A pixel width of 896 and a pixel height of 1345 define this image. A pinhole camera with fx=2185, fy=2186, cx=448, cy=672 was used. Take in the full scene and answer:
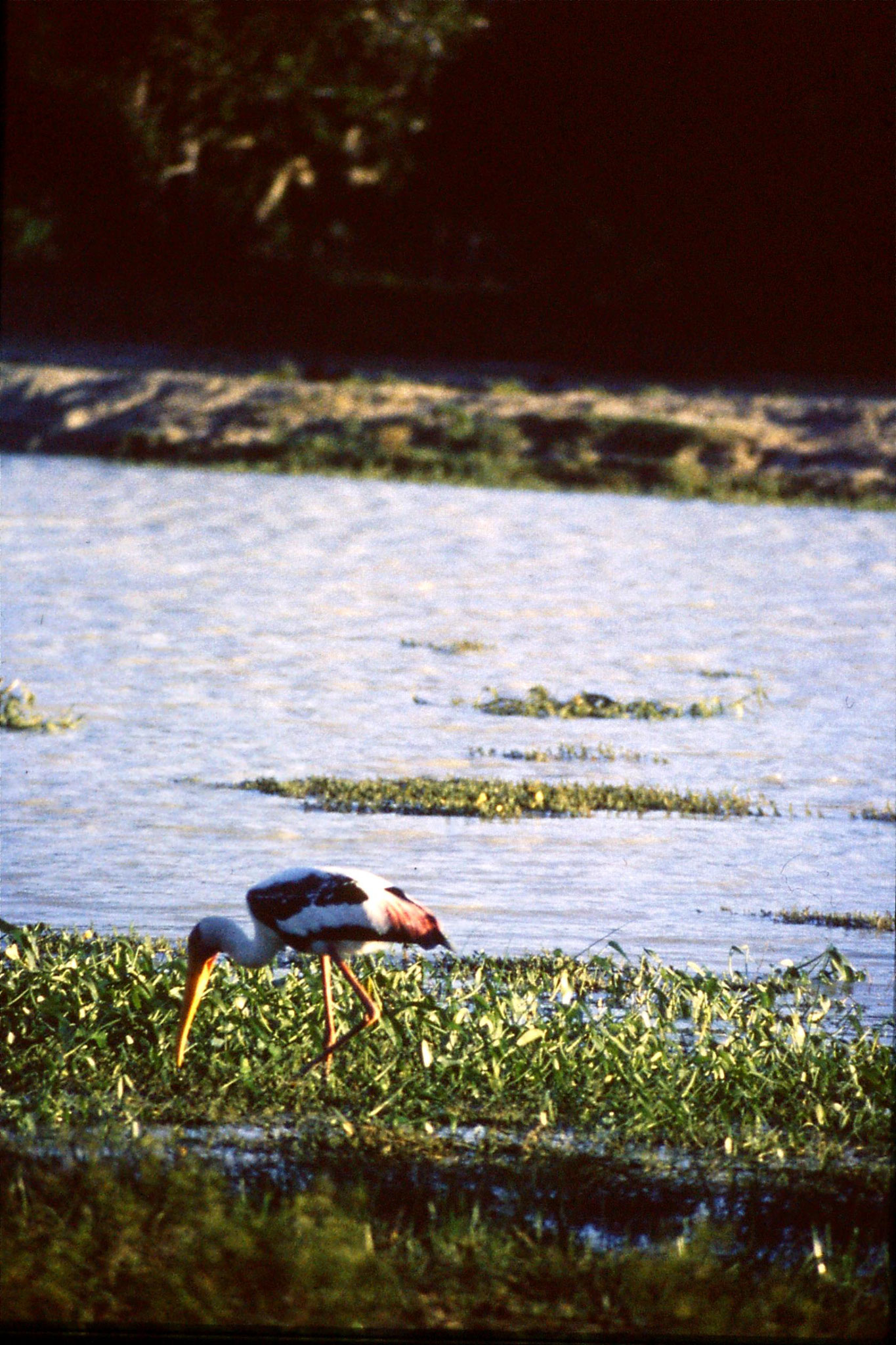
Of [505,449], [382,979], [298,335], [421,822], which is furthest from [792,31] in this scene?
[382,979]

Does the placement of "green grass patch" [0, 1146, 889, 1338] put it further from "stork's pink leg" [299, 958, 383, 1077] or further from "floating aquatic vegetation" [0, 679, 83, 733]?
"floating aquatic vegetation" [0, 679, 83, 733]

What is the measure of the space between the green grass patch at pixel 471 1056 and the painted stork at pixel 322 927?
0.43ft

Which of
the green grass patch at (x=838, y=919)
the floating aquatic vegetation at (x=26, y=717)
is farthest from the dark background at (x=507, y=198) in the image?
the green grass patch at (x=838, y=919)

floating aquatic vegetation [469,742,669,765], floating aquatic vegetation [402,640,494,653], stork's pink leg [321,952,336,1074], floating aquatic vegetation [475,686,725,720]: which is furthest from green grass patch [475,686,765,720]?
stork's pink leg [321,952,336,1074]

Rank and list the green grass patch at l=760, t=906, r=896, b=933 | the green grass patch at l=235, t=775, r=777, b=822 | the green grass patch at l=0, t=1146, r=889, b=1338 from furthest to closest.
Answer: the green grass patch at l=235, t=775, r=777, b=822 → the green grass patch at l=760, t=906, r=896, b=933 → the green grass patch at l=0, t=1146, r=889, b=1338

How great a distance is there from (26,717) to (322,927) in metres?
5.52

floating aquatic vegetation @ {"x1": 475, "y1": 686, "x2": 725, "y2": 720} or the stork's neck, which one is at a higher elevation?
the stork's neck

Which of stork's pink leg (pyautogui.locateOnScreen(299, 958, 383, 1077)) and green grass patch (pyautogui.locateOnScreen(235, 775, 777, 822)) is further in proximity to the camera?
green grass patch (pyautogui.locateOnScreen(235, 775, 777, 822))

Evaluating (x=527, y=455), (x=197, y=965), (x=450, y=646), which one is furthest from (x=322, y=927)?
(x=527, y=455)

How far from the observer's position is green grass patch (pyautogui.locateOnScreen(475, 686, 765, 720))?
38.2ft

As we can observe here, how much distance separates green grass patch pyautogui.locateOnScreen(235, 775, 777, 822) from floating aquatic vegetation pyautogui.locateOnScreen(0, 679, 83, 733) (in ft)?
5.04

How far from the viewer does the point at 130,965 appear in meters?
6.17

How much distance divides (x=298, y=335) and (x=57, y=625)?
22.3 m

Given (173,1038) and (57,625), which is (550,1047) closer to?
(173,1038)
